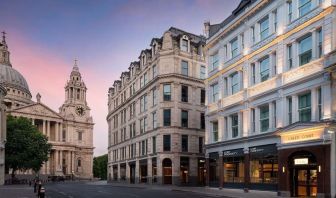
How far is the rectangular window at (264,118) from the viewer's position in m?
35.6

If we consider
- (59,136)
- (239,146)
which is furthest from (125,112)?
(59,136)

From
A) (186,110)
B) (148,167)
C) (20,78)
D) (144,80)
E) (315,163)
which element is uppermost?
(20,78)

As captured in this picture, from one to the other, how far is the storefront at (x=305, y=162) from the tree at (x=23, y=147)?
59093 millimetres

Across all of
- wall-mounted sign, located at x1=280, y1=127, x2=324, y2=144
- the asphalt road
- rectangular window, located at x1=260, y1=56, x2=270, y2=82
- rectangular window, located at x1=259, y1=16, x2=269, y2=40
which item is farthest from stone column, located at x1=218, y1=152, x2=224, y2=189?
rectangular window, located at x1=259, y1=16, x2=269, y2=40

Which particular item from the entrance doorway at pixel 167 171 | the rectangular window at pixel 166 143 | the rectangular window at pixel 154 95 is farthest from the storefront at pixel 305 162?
the rectangular window at pixel 154 95

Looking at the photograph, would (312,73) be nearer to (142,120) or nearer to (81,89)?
(142,120)

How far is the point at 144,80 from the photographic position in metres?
69.9

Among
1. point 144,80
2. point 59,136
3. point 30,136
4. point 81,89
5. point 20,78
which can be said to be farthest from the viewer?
point 20,78

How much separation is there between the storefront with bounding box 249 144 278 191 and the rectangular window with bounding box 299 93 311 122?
4.05 metres

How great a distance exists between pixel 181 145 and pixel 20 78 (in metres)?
128

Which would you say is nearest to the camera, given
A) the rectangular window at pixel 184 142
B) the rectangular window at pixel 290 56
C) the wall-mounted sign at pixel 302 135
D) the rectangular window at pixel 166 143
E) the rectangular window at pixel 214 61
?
the wall-mounted sign at pixel 302 135

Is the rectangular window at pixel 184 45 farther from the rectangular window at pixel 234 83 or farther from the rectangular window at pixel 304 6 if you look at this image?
the rectangular window at pixel 304 6

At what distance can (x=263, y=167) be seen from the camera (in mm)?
35750

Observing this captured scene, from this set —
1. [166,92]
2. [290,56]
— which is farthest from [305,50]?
[166,92]
